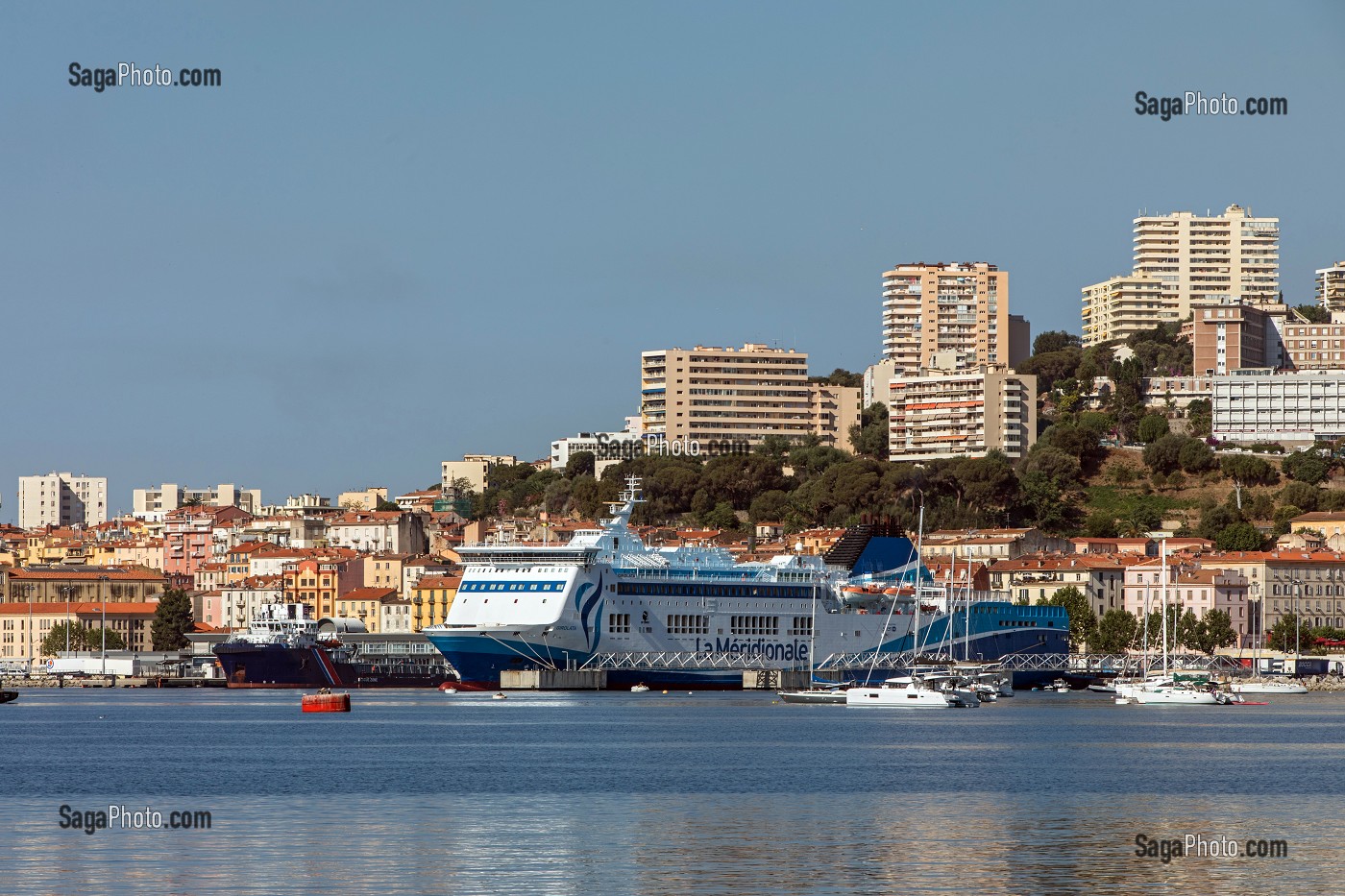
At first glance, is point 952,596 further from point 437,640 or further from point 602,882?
point 602,882

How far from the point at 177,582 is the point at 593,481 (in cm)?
3001

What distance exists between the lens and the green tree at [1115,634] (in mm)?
114125

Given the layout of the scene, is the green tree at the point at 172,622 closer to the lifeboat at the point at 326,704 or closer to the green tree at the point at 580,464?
the green tree at the point at 580,464

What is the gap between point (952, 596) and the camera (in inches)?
3848

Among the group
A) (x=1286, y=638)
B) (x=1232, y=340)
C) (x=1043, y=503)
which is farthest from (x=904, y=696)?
(x=1232, y=340)

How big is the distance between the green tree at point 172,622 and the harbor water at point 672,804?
63971 millimetres

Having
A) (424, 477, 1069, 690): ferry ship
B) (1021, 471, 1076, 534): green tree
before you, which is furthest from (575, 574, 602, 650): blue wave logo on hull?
(1021, 471, 1076, 534): green tree

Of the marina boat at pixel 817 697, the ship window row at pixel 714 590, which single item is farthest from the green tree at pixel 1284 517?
the marina boat at pixel 817 697

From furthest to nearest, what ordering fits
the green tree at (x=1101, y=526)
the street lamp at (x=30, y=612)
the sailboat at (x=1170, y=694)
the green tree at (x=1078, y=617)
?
1. the green tree at (x=1101, y=526)
2. the street lamp at (x=30, y=612)
3. the green tree at (x=1078, y=617)
4. the sailboat at (x=1170, y=694)

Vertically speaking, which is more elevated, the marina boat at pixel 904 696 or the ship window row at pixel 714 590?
the ship window row at pixel 714 590

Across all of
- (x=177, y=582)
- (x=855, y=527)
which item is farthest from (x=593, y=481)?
(x=855, y=527)

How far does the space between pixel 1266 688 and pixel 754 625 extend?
21.7 m

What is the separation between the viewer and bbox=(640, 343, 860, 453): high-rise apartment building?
186 metres

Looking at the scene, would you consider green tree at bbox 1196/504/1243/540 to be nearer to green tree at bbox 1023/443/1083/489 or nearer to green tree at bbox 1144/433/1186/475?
green tree at bbox 1144/433/1186/475
